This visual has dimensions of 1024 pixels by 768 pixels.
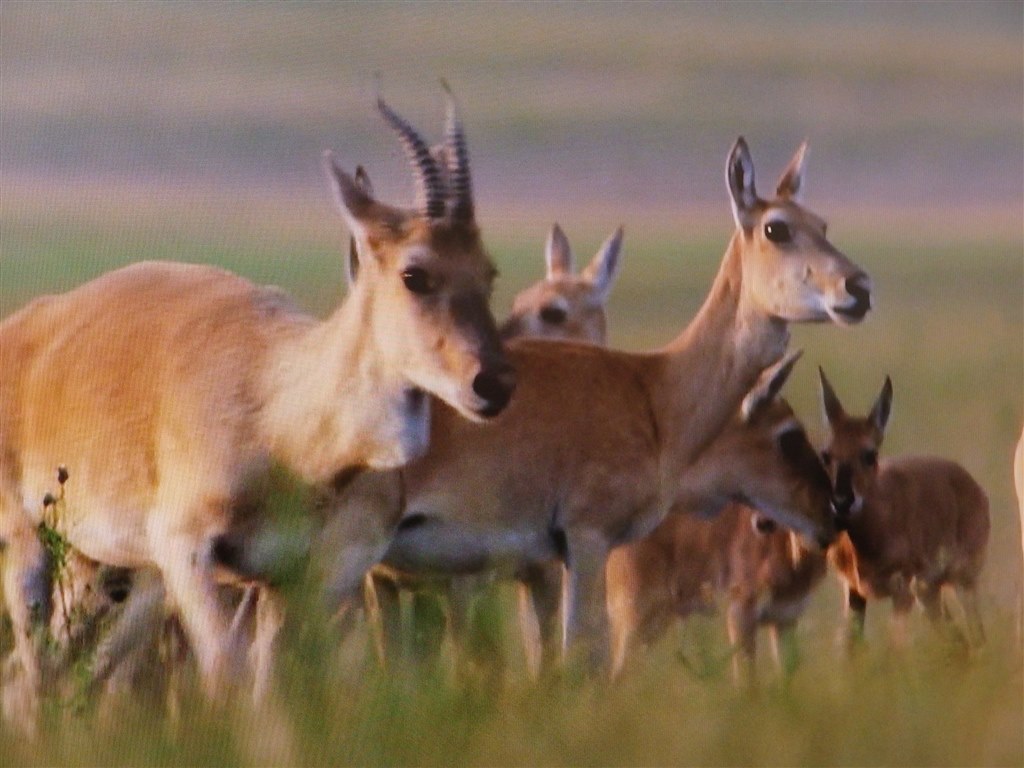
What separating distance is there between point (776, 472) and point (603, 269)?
1484 mm

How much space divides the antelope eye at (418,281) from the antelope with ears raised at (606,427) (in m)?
1.10

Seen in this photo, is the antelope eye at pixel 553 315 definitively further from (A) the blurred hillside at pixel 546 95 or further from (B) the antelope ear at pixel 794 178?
(B) the antelope ear at pixel 794 178

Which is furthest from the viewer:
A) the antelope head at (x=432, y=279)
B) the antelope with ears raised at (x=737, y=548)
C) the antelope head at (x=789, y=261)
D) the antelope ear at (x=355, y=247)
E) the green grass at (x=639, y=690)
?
the antelope with ears raised at (x=737, y=548)

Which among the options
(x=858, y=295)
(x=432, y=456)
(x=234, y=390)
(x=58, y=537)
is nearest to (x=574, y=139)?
(x=858, y=295)

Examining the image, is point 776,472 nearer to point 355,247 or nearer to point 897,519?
point 897,519

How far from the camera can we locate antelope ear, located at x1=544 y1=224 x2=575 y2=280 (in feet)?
38.6

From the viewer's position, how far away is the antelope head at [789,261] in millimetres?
9086

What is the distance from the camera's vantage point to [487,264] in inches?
313

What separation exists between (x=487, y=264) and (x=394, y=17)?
3.83 feet

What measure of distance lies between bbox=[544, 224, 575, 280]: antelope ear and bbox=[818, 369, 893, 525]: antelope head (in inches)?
67.6

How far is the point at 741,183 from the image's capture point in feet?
31.0

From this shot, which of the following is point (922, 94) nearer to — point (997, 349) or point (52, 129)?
point (997, 349)

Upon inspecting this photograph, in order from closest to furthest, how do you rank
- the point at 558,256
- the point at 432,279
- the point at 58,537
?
the point at 58,537 → the point at 432,279 → the point at 558,256

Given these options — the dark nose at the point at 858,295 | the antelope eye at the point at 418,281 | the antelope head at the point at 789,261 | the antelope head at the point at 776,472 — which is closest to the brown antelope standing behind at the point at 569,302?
the antelope head at the point at 776,472
